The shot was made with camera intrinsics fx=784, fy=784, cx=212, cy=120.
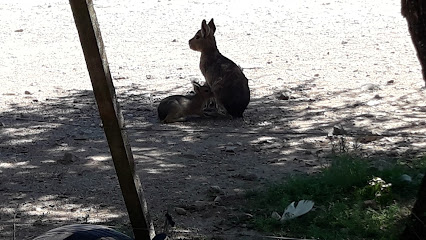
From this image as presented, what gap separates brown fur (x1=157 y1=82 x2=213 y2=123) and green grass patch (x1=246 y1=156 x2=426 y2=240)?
2.49 meters

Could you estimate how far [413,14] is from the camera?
151 inches

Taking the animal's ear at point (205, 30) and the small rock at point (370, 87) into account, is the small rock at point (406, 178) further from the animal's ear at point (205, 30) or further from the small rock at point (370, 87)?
the animal's ear at point (205, 30)

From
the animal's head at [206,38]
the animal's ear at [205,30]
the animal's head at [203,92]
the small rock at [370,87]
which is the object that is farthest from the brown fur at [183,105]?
the small rock at [370,87]

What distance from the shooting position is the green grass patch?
4805mm

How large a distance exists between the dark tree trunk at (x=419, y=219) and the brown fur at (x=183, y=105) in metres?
4.34

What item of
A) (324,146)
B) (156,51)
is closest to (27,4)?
(156,51)

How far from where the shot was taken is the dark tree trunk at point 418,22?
381 centimetres

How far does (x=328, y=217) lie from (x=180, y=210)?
103cm

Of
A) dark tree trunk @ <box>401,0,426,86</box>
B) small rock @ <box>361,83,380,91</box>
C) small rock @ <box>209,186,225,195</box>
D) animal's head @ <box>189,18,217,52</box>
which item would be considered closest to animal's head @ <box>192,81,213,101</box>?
animal's head @ <box>189,18,217,52</box>

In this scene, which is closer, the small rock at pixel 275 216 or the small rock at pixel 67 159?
the small rock at pixel 275 216

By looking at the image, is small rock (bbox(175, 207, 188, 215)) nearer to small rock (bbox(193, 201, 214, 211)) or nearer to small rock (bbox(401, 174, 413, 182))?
small rock (bbox(193, 201, 214, 211))

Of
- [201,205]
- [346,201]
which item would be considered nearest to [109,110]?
[201,205]

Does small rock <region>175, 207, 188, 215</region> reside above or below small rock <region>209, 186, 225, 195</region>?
above

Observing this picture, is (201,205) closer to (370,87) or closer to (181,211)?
(181,211)
